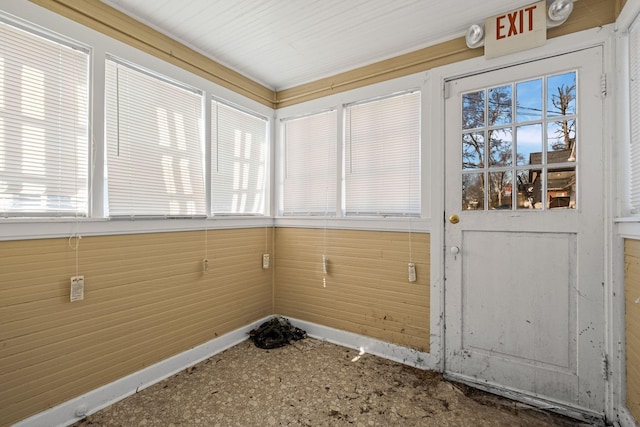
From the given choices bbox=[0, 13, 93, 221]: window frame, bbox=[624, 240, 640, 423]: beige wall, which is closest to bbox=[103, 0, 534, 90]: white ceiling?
bbox=[0, 13, 93, 221]: window frame

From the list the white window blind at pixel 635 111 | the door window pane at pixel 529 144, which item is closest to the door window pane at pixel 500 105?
the door window pane at pixel 529 144

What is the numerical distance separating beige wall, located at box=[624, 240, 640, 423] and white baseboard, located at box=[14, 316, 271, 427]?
2930mm

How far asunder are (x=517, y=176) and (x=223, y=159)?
99.3 inches

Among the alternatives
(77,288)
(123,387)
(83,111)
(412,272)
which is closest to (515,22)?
(412,272)

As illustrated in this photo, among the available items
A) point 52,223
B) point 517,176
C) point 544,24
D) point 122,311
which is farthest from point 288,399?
point 544,24

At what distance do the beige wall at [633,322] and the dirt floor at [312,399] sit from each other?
0.39m

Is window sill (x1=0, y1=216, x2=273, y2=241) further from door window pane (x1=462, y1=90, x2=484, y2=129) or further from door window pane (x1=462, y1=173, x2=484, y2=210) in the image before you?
door window pane (x1=462, y1=90, x2=484, y2=129)

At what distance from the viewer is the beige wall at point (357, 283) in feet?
8.56

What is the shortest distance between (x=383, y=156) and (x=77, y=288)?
2.53 meters

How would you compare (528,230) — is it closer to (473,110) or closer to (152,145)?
(473,110)

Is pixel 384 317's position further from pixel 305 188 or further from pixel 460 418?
pixel 305 188

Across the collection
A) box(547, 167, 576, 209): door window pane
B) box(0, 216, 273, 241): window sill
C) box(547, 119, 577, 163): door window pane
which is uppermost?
box(547, 119, 577, 163): door window pane

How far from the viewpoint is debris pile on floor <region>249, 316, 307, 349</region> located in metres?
2.95

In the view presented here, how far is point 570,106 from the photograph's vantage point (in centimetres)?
204
